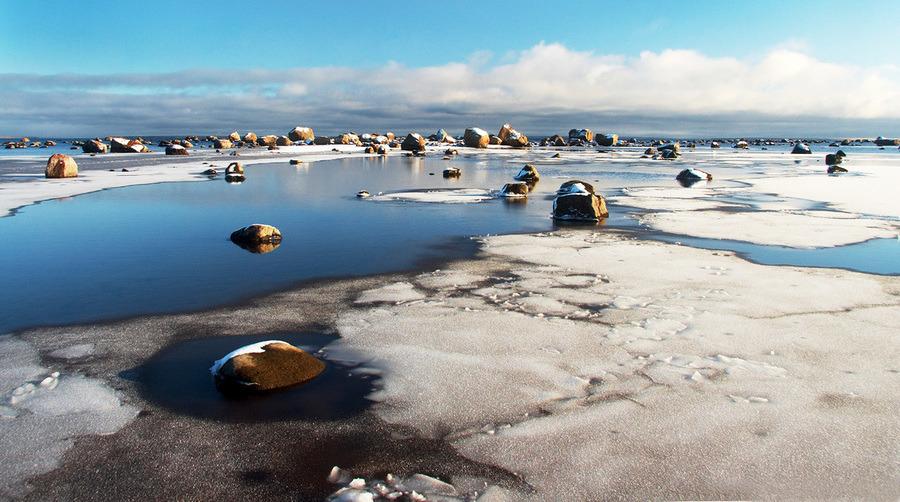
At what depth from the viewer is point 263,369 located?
14.1ft

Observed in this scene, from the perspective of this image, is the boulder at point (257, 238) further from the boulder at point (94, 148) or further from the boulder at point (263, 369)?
the boulder at point (94, 148)

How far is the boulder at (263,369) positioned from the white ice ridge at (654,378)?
64 centimetres

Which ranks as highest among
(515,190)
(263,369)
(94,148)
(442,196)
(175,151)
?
(94,148)

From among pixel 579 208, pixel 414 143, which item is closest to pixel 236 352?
pixel 579 208

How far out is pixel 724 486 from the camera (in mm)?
3076

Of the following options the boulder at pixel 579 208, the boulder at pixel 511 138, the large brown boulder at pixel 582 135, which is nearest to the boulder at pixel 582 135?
the large brown boulder at pixel 582 135

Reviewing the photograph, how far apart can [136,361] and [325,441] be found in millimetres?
2246

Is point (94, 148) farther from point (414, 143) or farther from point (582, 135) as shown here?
point (582, 135)

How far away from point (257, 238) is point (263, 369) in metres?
6.13

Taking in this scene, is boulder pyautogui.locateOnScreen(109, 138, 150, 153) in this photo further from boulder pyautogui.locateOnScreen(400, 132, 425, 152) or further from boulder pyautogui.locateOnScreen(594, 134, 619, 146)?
boulder pyautogui.locateOnScreen(594, 134, 619, 146)

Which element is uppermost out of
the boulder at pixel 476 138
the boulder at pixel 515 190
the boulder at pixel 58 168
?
the boulder at pixel 476 138

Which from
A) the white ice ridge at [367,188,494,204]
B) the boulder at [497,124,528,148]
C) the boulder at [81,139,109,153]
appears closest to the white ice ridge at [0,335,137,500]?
the white ice ridge at [367,188,494,204]

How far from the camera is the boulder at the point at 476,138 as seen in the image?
71769 mm

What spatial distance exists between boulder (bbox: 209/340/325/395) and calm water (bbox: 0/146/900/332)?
2235mm
